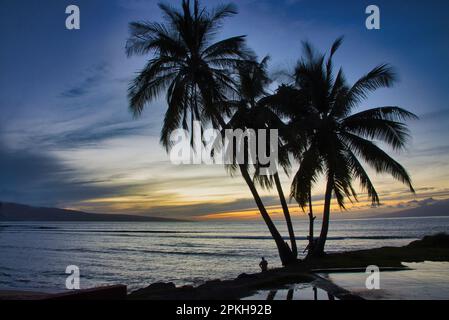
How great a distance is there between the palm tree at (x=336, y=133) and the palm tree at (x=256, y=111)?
0.89 metres

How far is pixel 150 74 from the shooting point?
16.5 m

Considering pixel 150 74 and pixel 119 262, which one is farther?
pixel 119 262

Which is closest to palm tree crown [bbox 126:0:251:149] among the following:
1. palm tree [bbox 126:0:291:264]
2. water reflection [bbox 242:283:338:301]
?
palm tree [bbox 126:0:291:264]

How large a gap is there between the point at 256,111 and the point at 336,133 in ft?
12.5

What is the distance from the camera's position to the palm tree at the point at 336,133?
16188 mm

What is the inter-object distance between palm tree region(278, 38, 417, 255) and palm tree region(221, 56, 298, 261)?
0.89 meters

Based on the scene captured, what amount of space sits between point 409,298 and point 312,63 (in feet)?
42.0

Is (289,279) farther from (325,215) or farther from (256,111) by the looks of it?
(256,111)

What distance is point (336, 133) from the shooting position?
57.3 ft

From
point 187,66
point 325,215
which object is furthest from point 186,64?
point 325,215

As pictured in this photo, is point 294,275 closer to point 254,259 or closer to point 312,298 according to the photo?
point 312,298

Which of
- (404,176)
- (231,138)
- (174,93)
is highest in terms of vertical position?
(174,93)
